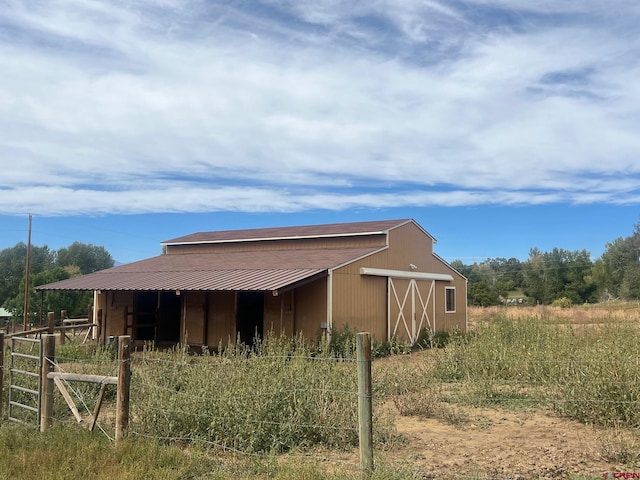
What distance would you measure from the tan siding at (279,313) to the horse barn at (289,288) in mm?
28

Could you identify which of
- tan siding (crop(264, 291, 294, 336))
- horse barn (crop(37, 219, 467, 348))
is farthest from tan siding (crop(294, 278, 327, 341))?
tan siding (crop(264, 291, 294, 336))

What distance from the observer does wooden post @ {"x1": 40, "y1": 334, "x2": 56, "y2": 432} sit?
20.5 ft

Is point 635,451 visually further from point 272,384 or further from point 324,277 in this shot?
point 324,277

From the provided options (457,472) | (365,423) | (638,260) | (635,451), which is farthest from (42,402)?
(638,260)

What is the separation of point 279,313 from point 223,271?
9.11 feet

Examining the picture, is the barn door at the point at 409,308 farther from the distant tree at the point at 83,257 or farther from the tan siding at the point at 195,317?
the distant tree at the point at 83,257

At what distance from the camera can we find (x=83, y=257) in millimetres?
67562

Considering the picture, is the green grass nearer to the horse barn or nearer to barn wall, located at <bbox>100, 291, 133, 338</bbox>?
the horse barn

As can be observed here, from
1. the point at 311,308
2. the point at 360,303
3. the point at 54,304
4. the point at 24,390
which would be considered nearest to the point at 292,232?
the point at 360,303

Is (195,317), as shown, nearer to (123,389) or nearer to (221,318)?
(221,318)

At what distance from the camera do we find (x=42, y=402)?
251 inches

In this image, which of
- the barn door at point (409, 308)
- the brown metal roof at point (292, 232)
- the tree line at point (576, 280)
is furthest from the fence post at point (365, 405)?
the tree line at point (576, 280)

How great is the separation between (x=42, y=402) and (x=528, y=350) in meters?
7.26

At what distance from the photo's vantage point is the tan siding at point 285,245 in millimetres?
18831
